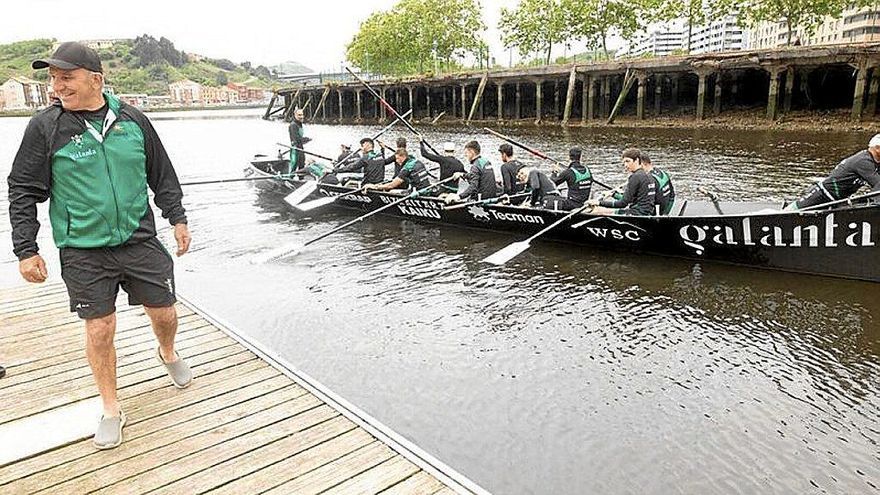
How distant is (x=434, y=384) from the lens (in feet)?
19.4

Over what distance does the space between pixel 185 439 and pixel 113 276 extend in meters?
1.02

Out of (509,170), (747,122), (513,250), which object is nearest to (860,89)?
(747,122)

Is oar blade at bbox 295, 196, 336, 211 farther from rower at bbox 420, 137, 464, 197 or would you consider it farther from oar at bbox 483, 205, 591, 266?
oar at bbox 483, 205, 591, 266

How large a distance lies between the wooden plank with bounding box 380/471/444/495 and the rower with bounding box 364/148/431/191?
9.70 metres

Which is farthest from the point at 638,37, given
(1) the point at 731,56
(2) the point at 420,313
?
(2) the point at 420,313

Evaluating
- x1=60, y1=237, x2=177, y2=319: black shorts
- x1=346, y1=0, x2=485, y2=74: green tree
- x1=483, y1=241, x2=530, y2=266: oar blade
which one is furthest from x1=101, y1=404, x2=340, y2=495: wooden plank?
x1=346, y1=0, x2=485, y2=74: green tree

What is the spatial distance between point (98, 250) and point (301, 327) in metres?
4.28

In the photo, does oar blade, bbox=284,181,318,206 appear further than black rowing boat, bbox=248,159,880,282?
Yes

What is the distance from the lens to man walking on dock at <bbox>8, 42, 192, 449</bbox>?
3135 millimetres

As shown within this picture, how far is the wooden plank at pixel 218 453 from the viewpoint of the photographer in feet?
10.1

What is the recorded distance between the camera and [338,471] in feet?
10.4

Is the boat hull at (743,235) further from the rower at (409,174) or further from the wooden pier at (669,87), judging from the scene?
the wooden pier at (669,87)

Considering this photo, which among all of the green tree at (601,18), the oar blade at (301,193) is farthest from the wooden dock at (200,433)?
the green tree at (601,18)

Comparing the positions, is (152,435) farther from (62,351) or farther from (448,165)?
(448,165)
